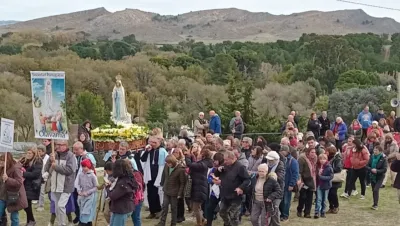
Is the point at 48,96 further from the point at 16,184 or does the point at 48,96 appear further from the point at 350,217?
the point at 350,217

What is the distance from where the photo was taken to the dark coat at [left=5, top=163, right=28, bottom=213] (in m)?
10.6

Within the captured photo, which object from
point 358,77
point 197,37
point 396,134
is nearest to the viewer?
point 396,134

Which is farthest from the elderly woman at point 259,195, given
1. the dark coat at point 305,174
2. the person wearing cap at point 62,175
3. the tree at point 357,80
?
the tree at point 357,80

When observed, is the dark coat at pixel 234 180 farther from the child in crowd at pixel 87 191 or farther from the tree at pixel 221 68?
the tree at pixel 221 68

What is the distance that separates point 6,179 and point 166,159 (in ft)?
8.76

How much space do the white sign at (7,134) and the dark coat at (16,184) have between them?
355 mm

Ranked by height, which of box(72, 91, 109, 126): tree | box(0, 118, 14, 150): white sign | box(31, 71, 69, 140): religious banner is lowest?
box(72, 91, 109, 126): tree

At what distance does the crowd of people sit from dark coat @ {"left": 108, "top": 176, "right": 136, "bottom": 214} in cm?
1

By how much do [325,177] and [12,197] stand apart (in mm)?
5722

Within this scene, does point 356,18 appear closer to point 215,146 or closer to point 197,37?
point 197,37

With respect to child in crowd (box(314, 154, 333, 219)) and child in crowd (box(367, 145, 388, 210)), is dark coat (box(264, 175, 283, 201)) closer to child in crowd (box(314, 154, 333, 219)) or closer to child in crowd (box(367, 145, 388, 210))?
child in crowd (box(314, 154, 333, 219))

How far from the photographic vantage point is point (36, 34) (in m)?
114

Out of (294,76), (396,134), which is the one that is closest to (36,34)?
(294,76)

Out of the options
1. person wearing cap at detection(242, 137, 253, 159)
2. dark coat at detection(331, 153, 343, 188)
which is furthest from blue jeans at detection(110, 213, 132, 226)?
dark coat at detection(331, 153, 343, 188)
